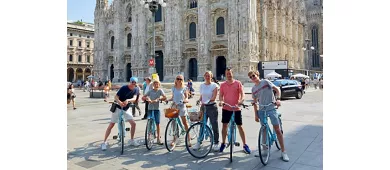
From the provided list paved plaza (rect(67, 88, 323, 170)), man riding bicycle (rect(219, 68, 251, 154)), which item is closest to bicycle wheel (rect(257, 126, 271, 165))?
paved plaza (rect(67, 88, 323, 170))

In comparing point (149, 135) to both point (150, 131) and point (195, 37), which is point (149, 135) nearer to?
point (150, 131)

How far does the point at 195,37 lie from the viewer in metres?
31.0

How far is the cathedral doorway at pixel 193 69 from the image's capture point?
104 ft

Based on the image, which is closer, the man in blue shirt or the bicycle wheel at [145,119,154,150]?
the man in blue shirt

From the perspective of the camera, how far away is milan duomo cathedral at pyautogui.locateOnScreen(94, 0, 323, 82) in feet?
89.0

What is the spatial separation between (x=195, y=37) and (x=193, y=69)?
4112 millimetres

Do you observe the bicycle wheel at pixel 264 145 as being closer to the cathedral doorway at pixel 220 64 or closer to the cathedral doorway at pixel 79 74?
the cathedral doorway at pixel 220 64

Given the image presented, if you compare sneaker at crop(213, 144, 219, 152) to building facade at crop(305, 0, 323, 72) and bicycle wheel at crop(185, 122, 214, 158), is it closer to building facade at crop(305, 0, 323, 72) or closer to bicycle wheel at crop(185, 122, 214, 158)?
bicycle wheel at crop(185, 122, 214, 158)

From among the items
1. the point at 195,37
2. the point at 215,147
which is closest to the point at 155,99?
the point at 215,147

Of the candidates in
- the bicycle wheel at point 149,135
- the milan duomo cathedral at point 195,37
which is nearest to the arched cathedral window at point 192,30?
the milan duomo cathedral at point 195,37

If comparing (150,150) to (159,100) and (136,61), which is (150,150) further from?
(136,61)

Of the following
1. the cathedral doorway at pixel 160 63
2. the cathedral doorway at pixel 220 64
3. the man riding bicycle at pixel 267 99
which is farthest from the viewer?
the cathedral doorway at pixel 160 63

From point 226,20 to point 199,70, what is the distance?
6.58 metres
